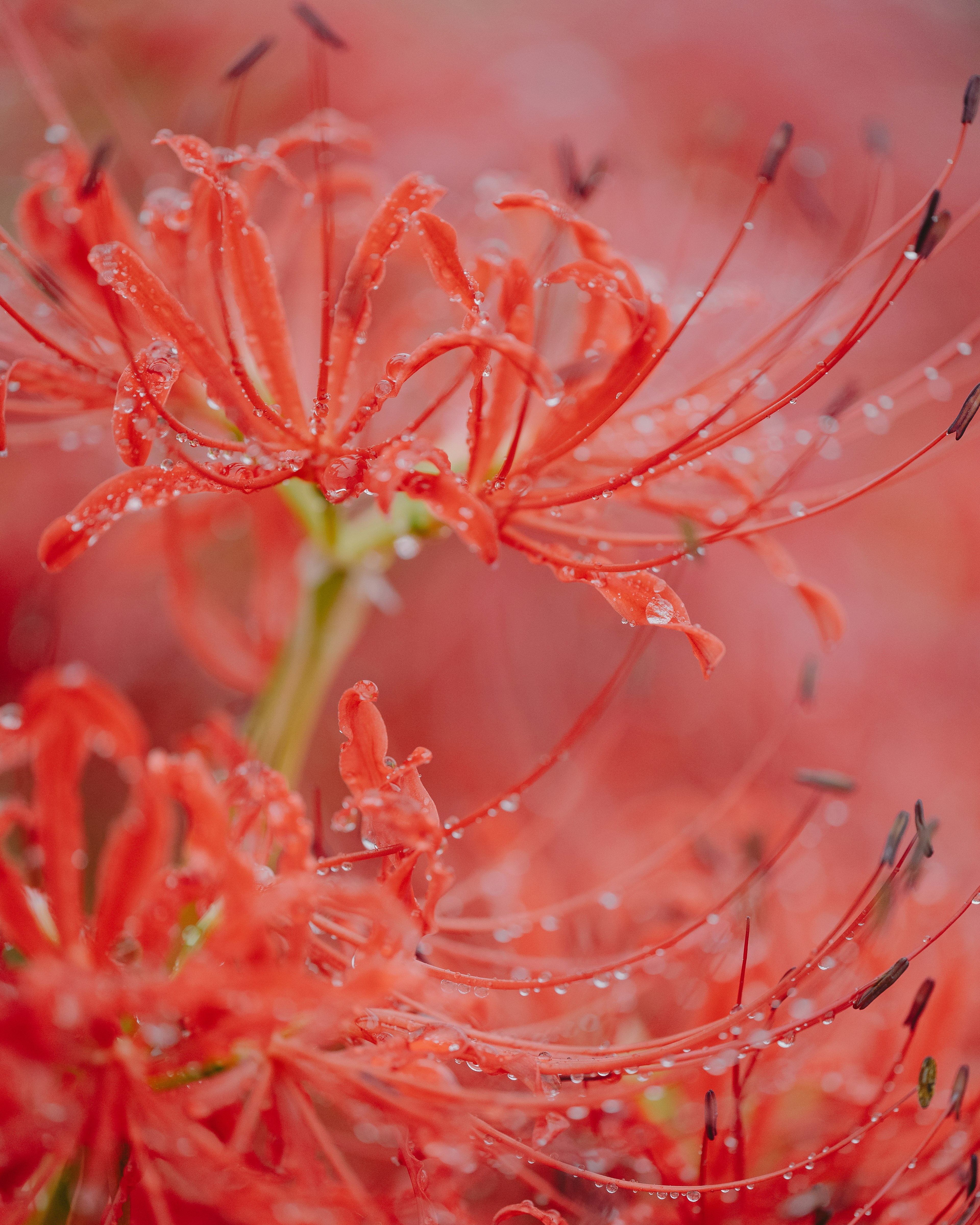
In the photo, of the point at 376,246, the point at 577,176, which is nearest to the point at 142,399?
the point at 376,246

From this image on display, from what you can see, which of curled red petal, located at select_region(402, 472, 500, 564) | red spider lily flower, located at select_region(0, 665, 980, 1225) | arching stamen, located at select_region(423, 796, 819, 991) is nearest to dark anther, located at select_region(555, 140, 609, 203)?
curled red petal, located at select_region(402, 472, 500, 564)

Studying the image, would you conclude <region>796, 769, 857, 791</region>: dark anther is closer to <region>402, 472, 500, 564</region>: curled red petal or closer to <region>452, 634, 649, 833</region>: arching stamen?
<region>452, 634, 649, 833</region>: arching stamen

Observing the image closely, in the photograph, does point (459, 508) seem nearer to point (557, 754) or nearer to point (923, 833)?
point (557, 754)

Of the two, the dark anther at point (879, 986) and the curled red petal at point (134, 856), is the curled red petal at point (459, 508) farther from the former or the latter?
the dark anther at point (879, 986)

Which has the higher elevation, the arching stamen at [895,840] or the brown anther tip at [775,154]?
the brown anther tip at [775,154]

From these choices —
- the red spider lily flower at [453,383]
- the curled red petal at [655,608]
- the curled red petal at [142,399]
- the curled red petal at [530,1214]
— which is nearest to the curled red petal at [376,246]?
the red spider lily flower at [453,383]
